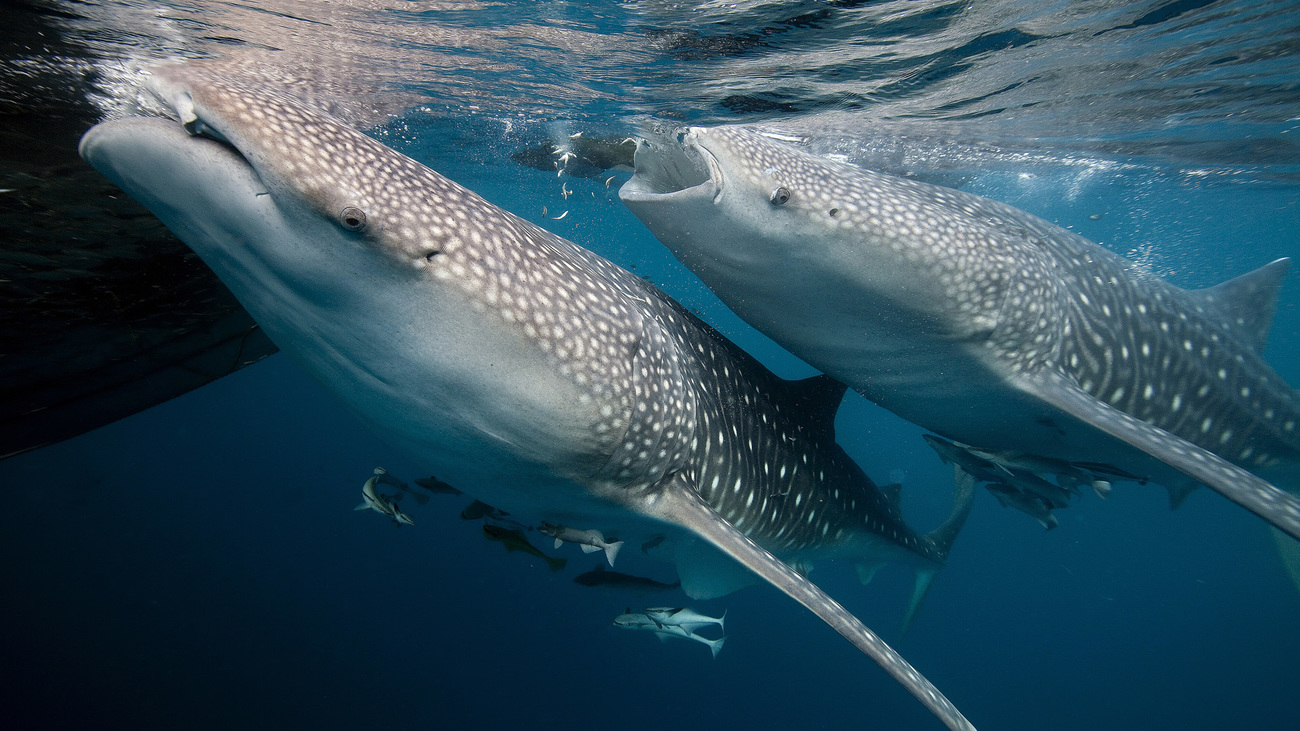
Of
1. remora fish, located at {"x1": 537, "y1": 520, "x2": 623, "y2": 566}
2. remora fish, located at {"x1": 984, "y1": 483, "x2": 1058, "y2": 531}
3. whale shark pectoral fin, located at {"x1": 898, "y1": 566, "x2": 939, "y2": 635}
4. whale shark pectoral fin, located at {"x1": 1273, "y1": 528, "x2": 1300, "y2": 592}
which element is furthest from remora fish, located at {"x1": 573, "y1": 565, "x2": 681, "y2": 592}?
whale shark pectoral fin, located at {"x1": 1273, "y1": 528, "x2": 1300, "y2": 592}

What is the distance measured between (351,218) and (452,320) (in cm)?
43

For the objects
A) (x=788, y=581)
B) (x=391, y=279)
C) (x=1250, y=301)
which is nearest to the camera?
(x=391, y=279)

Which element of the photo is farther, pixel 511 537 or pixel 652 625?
pixel 652 625

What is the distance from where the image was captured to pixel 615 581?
473 cm

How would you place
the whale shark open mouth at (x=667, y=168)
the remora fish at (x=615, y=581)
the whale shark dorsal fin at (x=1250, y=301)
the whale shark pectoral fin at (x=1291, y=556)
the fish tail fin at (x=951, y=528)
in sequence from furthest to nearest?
the whale shark pectoral fin at (x=1291, y=556) → the fish tail fin at (x=951, y=528) → the whale shark dorsal fin at (x=1250, y=301) → the remora fish at (x=615, y=581) → the whale shark open mouth at (x=667, y=168)

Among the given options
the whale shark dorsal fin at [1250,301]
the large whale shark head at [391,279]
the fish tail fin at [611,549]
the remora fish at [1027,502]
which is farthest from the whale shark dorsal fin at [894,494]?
the large whale shark head at [391,279]

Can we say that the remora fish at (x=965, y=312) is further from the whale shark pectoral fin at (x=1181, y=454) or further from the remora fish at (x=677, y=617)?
the remora fish at (x=677, y=617)

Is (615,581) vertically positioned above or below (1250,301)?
below

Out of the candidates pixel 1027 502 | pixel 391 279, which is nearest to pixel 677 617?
pixel 1027 502

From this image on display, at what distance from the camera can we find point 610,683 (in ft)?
42.2

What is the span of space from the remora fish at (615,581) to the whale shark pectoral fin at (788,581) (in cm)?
223

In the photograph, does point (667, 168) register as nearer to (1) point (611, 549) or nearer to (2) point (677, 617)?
(1) point (611, 549)

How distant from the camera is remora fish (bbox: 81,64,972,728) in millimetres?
1485

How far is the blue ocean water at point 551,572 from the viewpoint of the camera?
304 inches
